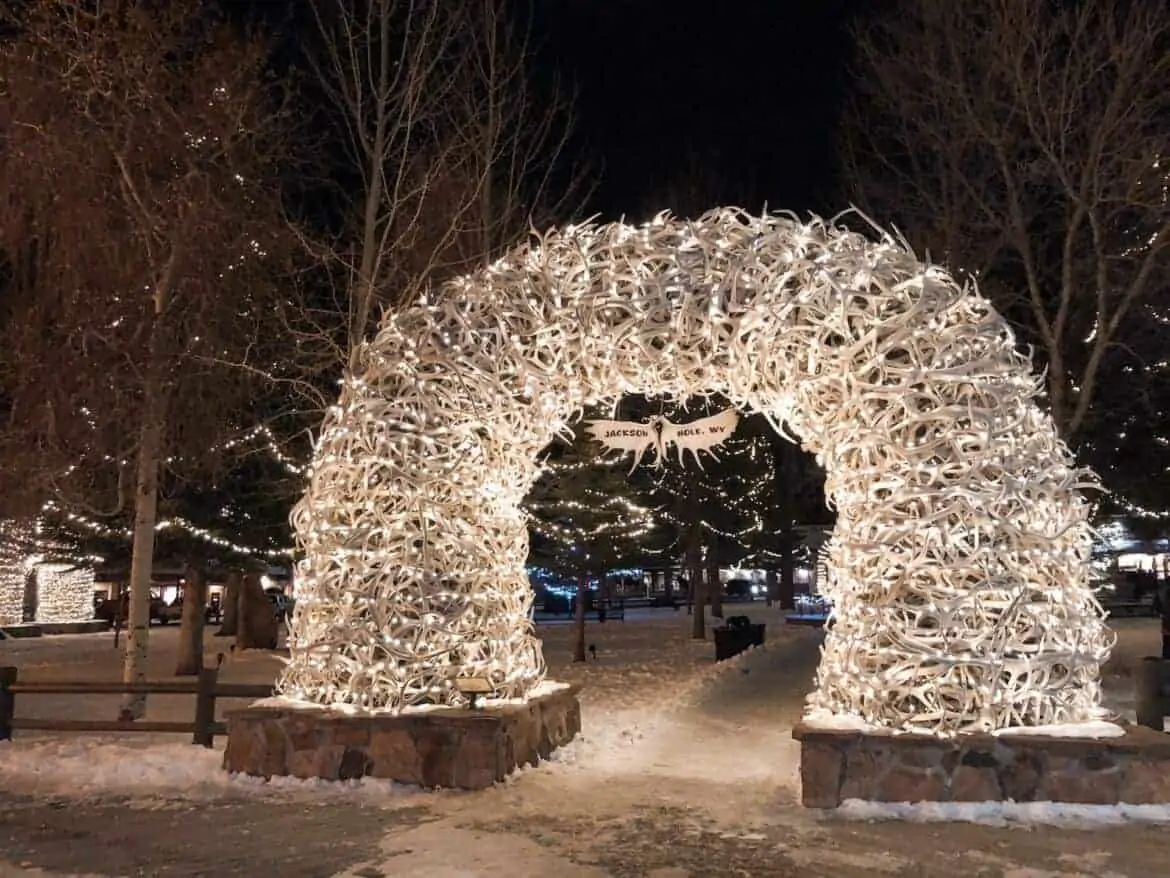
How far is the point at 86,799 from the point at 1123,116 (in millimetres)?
14156

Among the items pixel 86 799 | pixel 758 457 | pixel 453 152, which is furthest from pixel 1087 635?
pixel 758 457

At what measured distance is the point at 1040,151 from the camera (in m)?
15.5

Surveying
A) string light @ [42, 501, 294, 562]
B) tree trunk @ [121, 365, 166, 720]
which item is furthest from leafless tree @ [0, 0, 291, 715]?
string light @ [42, 501, 294, 562]

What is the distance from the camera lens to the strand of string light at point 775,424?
7391mm

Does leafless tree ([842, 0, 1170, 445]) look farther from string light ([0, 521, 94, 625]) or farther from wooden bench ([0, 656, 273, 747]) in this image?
string light ([0, 521, 94, 625])

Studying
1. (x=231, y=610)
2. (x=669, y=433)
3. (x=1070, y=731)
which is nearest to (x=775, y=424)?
(x=669, y=433)

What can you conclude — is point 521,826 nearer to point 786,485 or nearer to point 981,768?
point 981,768

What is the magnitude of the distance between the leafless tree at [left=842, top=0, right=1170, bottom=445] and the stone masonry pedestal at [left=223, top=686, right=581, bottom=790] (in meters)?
9.73

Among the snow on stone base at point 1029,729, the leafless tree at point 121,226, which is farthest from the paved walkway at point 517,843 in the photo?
the leafless tree at point 121,226

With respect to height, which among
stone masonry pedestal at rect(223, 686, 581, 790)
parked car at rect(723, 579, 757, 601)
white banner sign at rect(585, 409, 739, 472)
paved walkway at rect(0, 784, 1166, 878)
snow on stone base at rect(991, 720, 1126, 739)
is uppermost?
white banner sign at rect(585, 409, 739, 472)

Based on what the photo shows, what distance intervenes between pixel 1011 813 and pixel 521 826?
3202mm

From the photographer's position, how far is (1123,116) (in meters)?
14.1

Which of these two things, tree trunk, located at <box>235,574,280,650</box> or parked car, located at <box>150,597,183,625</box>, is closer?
tree trunk, located at <box>235,574,280,650</box>

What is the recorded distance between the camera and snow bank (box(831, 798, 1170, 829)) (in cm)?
693
